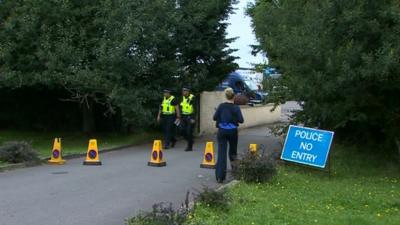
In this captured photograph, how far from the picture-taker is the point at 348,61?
10742mm

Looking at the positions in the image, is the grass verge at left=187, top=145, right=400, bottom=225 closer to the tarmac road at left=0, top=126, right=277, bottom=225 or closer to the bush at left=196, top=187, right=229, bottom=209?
the bush at left=196, top=187, right=229, bottom=209

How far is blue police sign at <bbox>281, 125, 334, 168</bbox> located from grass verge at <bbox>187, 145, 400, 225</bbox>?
310 millimetres

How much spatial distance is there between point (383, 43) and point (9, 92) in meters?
15.5

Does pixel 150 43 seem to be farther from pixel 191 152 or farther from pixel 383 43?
pixel 383 43

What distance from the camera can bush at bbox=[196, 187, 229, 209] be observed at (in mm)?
7855

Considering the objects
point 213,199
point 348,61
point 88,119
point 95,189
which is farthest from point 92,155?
point 88,119

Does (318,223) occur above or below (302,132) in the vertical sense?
below

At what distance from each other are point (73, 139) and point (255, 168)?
1196cm

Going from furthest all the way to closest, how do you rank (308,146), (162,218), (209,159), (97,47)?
(97,47) < (209,159) < (308,146) < (162,218)

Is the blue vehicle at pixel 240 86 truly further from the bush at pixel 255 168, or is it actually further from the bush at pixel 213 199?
the bush at pixel 213 199

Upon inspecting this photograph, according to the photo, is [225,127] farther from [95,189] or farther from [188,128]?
[188,128]

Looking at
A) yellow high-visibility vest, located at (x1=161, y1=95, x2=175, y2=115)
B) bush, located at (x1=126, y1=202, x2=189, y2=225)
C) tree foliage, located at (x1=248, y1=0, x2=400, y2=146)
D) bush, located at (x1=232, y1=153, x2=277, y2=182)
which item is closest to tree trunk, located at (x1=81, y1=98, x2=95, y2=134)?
yellow high-visibility vest, located at (x1=161, y1=95, x2=175, y2=115)

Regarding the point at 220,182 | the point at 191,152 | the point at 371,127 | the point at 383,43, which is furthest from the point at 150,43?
the point at 383,43

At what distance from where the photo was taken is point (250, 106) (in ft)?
99.8
